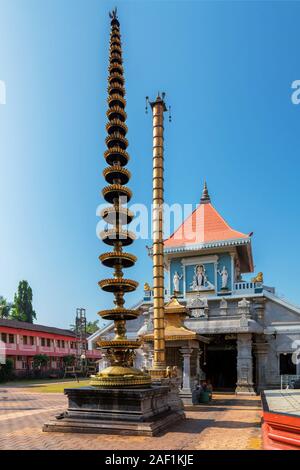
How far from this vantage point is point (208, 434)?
10.2 metres

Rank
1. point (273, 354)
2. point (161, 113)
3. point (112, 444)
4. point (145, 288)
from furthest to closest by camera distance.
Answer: point (145, 288)
point (273, 354)
point (161, 113)
point (112, 444)

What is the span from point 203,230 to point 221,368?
8962 mm

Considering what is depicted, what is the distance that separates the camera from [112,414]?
10.4 m

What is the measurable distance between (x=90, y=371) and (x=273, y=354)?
29305 millimetres

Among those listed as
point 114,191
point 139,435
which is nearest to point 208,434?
point 139,435

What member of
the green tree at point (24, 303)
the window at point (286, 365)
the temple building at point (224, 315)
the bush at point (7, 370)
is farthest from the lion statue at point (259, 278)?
the green tree at point (24, 303)

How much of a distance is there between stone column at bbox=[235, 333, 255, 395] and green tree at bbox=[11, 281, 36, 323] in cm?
4414

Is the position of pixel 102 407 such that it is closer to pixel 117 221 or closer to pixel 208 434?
pixel 208 434

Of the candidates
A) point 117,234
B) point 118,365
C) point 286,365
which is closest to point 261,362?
point 286,365

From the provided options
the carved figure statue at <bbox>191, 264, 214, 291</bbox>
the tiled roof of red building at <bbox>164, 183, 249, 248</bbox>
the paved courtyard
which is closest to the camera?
the paved courtyard

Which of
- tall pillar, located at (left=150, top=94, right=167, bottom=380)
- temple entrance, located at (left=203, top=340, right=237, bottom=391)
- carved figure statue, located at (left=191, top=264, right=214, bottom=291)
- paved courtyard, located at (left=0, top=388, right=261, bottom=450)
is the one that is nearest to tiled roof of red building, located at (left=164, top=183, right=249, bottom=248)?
carved figure statue, located at (left=191, top=264, right=214, bottom=291)

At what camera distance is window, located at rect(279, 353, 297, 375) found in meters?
23.0

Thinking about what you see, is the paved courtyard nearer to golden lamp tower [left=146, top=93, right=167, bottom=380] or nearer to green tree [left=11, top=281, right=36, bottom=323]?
golden lamp tower [left=146, top=93, right=167, bottom=380]

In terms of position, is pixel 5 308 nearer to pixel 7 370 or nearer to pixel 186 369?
pixel 7 370
